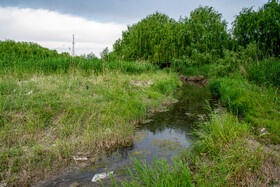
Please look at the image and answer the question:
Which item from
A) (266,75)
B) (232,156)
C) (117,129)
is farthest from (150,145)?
(266,75)

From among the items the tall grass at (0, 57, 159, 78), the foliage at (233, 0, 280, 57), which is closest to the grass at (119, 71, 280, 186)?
the tall grass at (0, 57, 159, 78)

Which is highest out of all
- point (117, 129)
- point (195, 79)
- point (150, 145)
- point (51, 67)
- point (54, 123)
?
point (51, 67)

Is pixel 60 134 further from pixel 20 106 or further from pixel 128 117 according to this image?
pixel 128 117

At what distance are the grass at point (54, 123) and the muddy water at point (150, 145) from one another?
33 cm

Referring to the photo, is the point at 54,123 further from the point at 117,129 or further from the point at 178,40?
the point at 178,40

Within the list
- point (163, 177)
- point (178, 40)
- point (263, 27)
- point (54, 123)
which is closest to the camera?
point (163, 177)

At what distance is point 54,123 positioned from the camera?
203 inches

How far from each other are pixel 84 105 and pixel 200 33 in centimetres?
2231

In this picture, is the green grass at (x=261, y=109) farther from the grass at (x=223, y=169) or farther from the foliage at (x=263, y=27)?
the foliage at (x=263, y=27)

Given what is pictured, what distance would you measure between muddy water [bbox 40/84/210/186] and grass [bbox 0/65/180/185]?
329 millimetres

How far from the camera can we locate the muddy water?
Answer: 358 cm

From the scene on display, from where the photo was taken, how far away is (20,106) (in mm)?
5402

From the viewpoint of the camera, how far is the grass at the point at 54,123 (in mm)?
3709

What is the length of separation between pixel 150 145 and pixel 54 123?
2731mm
